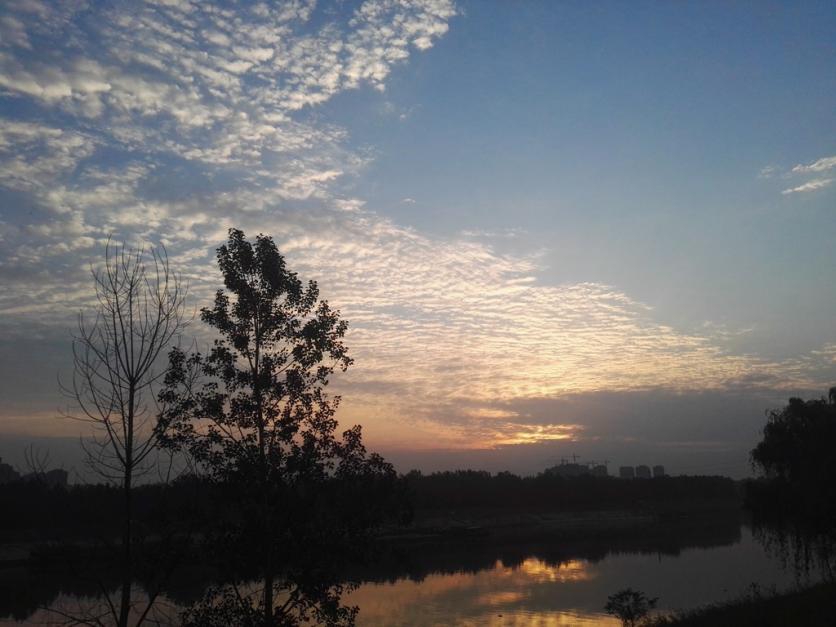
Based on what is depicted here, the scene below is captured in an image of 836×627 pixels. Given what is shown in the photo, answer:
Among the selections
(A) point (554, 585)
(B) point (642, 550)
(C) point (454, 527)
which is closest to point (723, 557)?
(B) point (642, 550)

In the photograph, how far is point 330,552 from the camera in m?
11.8

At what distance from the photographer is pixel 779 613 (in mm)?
16188

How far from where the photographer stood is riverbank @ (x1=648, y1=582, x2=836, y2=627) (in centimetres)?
1499

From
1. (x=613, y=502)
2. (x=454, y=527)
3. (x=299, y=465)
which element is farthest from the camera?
(x=613, y=502)

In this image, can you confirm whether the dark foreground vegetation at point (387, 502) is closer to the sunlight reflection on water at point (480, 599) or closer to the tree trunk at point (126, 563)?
the tree trunk at point (126, 563)

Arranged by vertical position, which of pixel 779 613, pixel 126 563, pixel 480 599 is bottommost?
pixel 480 599

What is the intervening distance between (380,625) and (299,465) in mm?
20881

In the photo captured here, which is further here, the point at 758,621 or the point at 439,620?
the point at 439,620

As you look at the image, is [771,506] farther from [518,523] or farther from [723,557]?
[518,523]

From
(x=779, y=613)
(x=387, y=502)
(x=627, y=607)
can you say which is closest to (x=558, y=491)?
(x=627, y=607)

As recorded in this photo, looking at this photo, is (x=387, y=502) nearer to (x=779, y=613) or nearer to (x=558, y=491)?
(x=779, y=613)

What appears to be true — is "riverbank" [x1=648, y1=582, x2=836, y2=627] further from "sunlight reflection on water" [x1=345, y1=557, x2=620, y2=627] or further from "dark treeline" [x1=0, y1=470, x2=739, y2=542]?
"sunlight reflection on water" [x1=345, y1=557, x2=620, y2=627]

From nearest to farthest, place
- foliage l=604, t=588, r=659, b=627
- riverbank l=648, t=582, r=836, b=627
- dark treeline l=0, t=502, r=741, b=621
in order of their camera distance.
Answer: riverbank l=648, t=582, r=836, b=627
foliage l=604, t=588, r=659, b=627
dark treeline l=0, t=502, r=741, b=621

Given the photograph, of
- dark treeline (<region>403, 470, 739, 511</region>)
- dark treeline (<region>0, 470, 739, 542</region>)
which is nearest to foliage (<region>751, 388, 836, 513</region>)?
dark treeline (<region>0, 470, 739, 542</region>)
